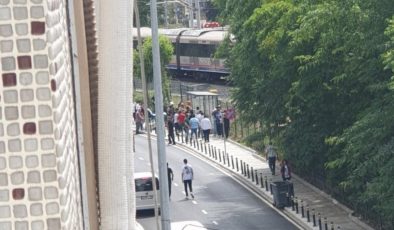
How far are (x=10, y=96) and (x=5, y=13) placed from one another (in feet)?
0.98

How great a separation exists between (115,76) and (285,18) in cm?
3049

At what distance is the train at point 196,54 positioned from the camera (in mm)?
74625

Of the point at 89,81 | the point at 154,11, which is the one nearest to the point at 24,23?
the point at 89,81

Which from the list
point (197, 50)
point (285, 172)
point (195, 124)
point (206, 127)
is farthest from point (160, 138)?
point (197, 50)

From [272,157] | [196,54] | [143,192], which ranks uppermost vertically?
[143,192]

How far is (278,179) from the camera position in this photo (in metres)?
40.9

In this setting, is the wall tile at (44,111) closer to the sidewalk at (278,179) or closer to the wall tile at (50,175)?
the wall tile at (50,175)

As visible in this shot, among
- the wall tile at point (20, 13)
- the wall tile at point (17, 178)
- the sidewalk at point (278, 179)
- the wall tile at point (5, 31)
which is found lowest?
the sidewalk at point (278, 179)

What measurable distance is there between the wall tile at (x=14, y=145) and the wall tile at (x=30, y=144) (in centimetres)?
3

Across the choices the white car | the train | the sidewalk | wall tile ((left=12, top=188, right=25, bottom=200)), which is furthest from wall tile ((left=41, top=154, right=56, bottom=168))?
the train

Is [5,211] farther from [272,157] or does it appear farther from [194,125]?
[194,125]

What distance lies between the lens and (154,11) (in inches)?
811

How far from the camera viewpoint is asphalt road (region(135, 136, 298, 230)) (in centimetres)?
3312

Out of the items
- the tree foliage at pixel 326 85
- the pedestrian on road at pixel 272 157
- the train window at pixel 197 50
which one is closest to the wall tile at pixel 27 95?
the tree foliage at pixel 326 85
